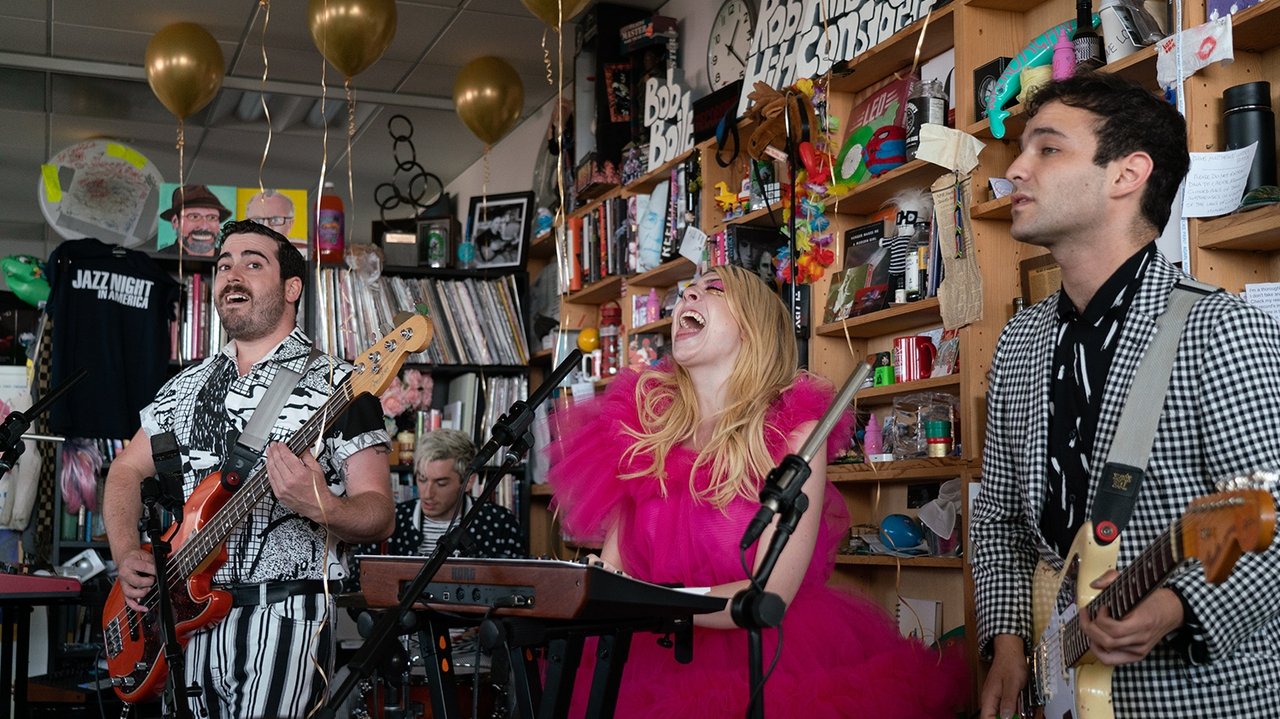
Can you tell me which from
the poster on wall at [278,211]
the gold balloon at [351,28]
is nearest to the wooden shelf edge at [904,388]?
the gold balloon at [351,28]

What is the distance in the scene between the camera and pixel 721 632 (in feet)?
7.29

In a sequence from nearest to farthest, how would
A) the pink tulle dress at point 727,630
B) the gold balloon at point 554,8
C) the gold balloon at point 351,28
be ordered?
1. the pink tulle dress at point 727,630
2. the gold balloon at point 554,8
3. the gold balloon at point 351,28

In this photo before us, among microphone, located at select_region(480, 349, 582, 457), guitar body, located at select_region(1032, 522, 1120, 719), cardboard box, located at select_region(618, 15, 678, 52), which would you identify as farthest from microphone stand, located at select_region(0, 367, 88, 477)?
cardboard box, located at select_region(618, 15, 678, 52)

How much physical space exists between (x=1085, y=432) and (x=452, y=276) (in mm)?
4210

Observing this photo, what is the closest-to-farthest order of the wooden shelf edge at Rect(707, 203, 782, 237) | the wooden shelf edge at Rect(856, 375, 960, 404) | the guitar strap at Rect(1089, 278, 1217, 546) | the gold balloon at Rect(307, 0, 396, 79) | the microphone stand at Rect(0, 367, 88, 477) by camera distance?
the guitar strap at Rect(1089, 278, 1217, 546), the microphone stand at Rect(0, 367, 88, 477), the wooden shelf edge at Rect(856, 375, 960, 404), the wooden shelf edge at Rect(707, 203, 782, 237), the gold balloon at Rect(307, 0, 396, 79)

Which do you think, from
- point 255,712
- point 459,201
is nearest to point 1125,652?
point 255,712

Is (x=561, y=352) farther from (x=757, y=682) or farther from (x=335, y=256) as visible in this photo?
(x=757, y=682)

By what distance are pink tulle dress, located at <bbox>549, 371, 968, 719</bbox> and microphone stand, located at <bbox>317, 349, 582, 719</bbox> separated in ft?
1.43

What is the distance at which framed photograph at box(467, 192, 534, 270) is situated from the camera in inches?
225

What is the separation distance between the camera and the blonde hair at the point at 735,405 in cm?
229

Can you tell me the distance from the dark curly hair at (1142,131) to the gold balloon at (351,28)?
2.92 m

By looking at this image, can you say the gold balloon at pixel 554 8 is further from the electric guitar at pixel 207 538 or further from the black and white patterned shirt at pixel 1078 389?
the black and white patterned shirt at pixel 1078 389

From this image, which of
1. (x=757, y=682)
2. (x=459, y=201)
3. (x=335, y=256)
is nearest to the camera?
(x=757, y=682)

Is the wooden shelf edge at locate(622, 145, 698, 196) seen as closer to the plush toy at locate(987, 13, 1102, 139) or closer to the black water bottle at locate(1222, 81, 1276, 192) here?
the plush toy at locate(987, 13, 1102, 139)
